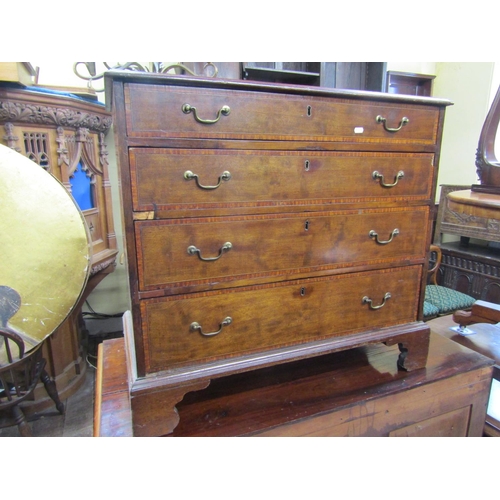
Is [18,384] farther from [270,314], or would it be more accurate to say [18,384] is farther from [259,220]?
[259,220]

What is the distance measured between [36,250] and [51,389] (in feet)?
3.87

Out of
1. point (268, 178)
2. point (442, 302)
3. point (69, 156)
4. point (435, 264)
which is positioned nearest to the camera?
point (268, 178)

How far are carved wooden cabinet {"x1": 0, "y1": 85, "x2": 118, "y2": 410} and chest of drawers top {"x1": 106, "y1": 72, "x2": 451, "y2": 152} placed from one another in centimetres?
112

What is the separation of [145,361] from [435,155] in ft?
3.86

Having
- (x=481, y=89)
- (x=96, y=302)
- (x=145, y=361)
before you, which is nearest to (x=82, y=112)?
(x=96, y=302)

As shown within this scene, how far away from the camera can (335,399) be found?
3.97 ft

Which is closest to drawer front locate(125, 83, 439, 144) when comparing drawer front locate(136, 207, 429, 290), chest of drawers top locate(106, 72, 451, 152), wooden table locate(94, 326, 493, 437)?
chest of drawers top locate(106, 72, 451, 152)

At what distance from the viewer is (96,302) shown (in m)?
2.82

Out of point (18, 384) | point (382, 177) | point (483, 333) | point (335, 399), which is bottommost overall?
point (18, 384)

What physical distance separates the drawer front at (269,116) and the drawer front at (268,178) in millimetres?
55

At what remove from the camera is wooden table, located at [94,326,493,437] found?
1127 millimetres

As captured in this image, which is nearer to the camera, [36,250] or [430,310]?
[36,250]

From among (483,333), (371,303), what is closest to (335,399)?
(371,303)

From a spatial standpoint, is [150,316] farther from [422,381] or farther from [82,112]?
[82,112]
